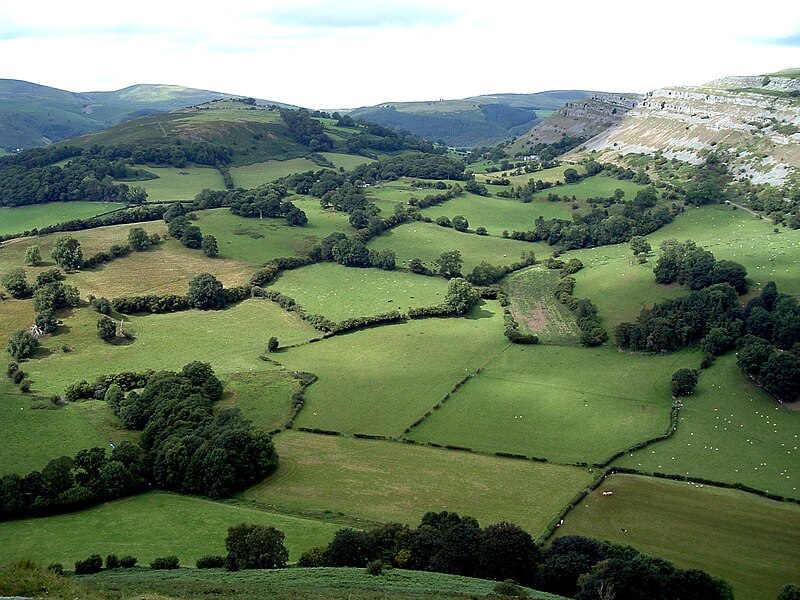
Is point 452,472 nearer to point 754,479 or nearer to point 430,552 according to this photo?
point 430,552

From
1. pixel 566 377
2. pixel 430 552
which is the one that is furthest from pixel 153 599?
pixel 566 377

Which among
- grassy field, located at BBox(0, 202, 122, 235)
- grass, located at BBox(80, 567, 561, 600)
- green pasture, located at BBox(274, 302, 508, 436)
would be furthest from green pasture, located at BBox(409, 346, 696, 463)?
grassy field, located at BBox(0, 202, 122, 235)

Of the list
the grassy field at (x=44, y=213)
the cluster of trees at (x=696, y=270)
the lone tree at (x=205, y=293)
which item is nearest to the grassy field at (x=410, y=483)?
the lone tree at (x=205, y=293)

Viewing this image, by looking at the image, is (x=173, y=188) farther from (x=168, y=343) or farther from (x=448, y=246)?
(x=168, y=343)

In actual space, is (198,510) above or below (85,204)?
below

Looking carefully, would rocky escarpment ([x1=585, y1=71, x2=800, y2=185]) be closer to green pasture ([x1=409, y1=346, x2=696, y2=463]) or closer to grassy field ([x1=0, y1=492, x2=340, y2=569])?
green pasture ([x1=409, y1=346, x2=696, y2=463])

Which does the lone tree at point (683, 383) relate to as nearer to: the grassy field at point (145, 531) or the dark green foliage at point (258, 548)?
the grassy field at point (145, 531)

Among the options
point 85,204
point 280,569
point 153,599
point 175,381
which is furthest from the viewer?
point 85,204
